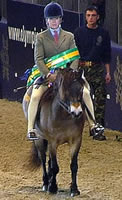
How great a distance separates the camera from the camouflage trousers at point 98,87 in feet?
40.5

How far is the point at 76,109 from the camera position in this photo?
854 cm

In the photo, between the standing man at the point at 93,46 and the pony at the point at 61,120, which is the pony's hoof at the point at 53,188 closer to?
the pony at the point at 61,120

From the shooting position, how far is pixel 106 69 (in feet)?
40.2

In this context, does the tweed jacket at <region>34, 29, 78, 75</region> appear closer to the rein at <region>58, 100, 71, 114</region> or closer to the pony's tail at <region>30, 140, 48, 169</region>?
the rein at <region>58, 100, 71, 114</region>

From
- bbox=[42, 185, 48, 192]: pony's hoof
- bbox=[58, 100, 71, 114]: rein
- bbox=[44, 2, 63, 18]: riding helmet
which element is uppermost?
bbox=[44, 2, 63, 18]: riding helmet

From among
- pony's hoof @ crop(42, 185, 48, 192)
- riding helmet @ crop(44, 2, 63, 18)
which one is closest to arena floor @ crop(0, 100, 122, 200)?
pony's hoof @ crop(42, 185, 48, 192)

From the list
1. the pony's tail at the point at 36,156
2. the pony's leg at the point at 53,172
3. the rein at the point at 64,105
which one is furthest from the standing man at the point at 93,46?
the rein at the point at 64,105

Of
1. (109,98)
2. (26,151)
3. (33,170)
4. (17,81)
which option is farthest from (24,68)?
(33,170)

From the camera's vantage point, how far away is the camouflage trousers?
1235cm

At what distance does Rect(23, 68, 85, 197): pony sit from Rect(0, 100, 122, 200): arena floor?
0.25 metres

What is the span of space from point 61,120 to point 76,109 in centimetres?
64

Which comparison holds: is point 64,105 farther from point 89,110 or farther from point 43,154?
point 43,154

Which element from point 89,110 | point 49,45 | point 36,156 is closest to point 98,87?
point 36,156

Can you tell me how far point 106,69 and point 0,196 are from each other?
11.7 ft
